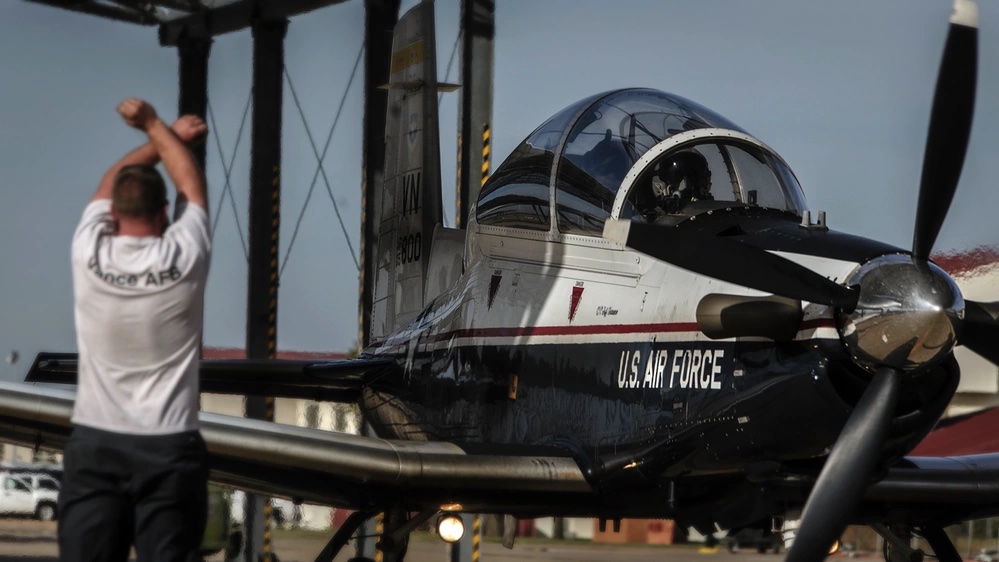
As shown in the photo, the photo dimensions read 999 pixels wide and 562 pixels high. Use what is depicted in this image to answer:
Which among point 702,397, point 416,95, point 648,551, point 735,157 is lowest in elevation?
point 648,551

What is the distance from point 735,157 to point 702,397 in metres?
1.44

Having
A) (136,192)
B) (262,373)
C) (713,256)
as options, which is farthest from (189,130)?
(262,373)

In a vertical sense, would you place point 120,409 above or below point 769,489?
above

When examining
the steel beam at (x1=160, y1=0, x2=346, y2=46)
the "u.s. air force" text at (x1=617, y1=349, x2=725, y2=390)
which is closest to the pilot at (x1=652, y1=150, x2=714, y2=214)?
the "u.s. air force" text at (x1=617, y1=349, x2=725, y2=390)

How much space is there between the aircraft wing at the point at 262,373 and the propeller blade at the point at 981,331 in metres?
4.46

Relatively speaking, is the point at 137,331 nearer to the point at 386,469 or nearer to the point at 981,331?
the point at 386,469

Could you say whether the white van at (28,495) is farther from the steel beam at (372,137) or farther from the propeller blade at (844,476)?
the propeller blade at (844,476)

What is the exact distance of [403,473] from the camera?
23.2 ft

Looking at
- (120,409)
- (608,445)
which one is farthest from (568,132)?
(120,409)

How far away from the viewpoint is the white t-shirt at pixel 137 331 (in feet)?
11.4

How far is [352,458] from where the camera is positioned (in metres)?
7.02

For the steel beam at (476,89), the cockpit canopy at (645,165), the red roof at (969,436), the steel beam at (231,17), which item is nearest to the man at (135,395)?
the cockpit canopy at (645,165)

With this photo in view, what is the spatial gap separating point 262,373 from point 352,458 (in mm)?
2646

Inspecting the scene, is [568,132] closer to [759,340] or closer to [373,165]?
[759,340]
